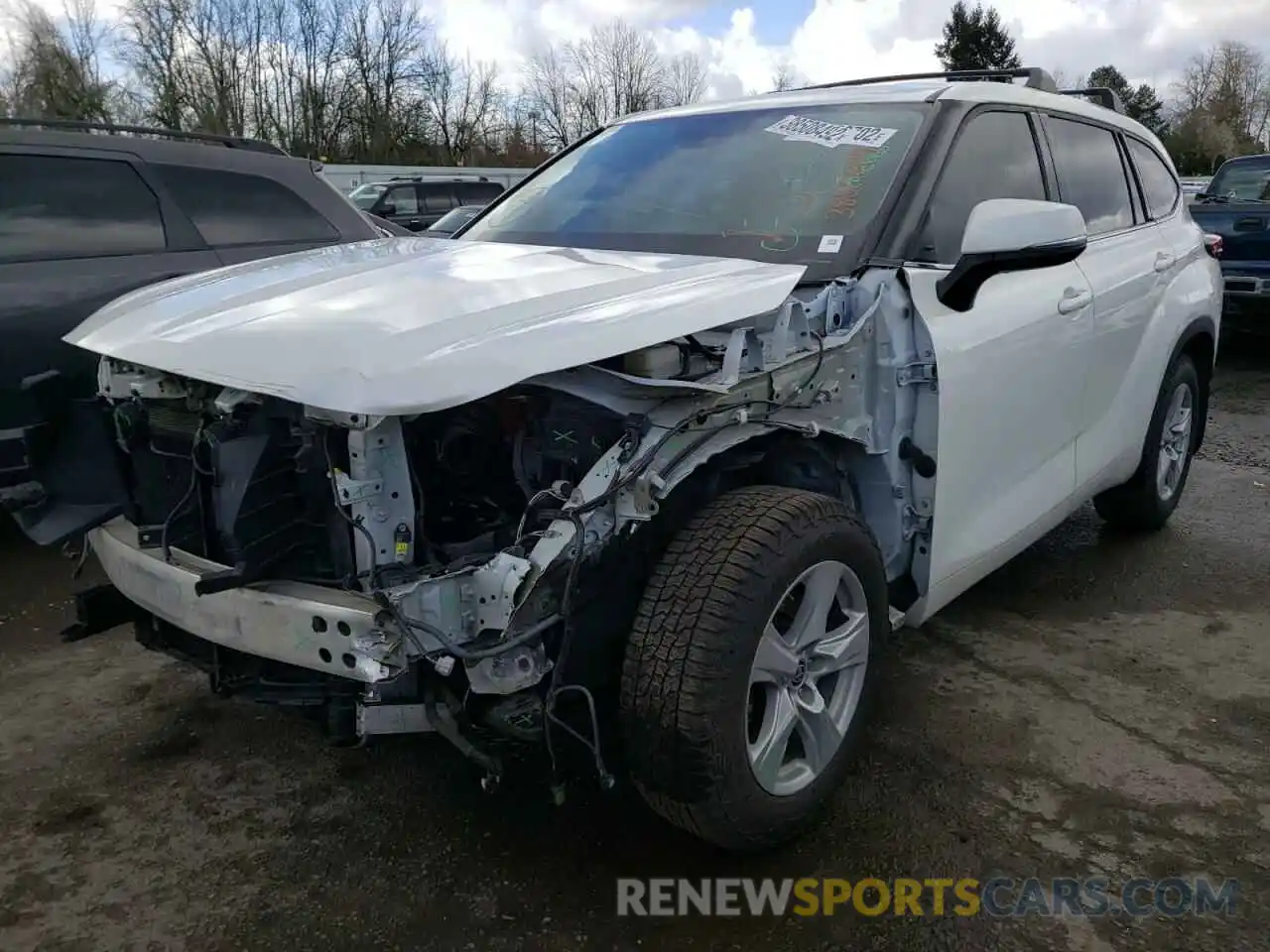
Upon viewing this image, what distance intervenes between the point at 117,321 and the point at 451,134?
A: 43523 millimetres

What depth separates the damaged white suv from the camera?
2.04m

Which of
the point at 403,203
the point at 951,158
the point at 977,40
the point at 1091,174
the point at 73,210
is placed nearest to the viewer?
the point at 951,158

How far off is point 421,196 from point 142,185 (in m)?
12.5

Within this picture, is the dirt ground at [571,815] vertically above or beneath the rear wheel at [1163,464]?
beneath

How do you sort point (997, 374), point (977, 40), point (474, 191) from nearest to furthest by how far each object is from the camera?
point (997, 374) < point (474, 191) < point (977, 40)

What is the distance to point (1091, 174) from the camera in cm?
397

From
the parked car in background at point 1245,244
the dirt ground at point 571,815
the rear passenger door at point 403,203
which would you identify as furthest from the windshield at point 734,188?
the rear passenger door at point 403,203

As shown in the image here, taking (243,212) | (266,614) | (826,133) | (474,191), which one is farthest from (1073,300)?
(474,191)

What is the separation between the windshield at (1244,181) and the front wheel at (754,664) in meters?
9.64

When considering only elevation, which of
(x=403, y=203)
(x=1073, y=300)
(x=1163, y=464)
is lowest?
(x=1163, y=464)

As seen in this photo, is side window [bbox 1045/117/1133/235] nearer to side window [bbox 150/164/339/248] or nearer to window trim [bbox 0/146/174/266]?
side window [bbox 150/164/339/248]

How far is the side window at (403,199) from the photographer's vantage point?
16.5m

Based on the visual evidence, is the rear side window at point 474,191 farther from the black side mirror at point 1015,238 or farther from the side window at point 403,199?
the black side mirror at point 1015,238

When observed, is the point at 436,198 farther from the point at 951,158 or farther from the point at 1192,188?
the point at 951,158
